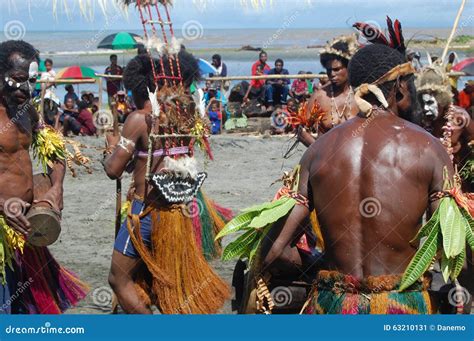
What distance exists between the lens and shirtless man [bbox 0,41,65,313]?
202 inches

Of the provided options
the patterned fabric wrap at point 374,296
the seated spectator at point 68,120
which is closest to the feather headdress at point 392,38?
the patterned fabric wrap at point 374,296

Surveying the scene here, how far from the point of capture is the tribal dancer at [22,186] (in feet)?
16.8

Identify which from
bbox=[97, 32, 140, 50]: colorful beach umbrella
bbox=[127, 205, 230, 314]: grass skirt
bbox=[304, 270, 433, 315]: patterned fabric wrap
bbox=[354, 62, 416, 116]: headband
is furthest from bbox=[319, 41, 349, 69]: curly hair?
bbox=[97, 32, 140, 50]: colorful beach umbrella

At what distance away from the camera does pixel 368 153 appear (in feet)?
12.4

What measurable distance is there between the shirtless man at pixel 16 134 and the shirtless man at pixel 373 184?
180 centimetres

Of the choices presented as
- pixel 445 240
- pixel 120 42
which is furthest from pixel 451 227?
pixel 120 42

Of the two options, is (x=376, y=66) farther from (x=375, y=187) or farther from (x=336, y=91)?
(x=336, y=91)

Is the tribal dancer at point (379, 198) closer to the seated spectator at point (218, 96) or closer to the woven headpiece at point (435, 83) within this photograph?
the woven headpiece at point (435, 83)

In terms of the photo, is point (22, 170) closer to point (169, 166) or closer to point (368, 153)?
point (169, 166)

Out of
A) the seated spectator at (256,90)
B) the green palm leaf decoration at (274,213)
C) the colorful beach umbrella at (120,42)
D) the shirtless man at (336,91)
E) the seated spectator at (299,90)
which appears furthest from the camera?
the colorful beach umbrella at (120,42)

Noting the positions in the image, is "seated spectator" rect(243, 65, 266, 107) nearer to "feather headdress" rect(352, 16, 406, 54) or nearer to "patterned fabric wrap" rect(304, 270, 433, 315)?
"feather headdress" rect(352, 16, 406, 54)

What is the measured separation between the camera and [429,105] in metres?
6.02

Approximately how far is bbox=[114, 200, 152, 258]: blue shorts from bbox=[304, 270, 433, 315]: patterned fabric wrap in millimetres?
2027

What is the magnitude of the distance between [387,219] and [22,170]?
2.37 meters
